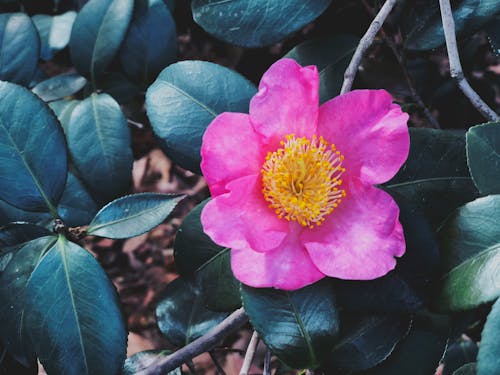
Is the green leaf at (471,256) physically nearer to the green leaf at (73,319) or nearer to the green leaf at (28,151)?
the green leaf at (73,319)

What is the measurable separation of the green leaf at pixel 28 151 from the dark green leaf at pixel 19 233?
0.15 ft

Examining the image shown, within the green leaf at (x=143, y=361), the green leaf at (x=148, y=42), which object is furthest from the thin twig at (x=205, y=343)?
the green leaf at (x=148, y=42)

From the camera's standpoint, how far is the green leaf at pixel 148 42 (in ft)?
3.98

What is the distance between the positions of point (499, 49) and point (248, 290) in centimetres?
71

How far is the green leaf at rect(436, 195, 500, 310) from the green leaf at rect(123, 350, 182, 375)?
57cm

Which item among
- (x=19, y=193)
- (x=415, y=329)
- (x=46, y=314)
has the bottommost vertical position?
(x=415, y=329)

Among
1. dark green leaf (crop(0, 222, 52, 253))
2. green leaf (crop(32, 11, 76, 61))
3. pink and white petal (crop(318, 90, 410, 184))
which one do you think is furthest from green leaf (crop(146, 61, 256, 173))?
green leaf (crop(32, 11, 76, 61))

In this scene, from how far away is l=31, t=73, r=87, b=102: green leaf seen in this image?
1287 millimetres

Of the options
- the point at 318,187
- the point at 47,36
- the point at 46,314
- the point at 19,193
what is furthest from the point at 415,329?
the point at 47,36

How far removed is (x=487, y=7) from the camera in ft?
3.34

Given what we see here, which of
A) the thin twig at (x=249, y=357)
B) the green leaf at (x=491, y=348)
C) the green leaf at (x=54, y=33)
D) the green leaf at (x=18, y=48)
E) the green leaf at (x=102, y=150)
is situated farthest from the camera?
the green leaf at (x=54, y=33)

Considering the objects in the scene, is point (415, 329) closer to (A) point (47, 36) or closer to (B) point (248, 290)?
(B) point (248, 290)

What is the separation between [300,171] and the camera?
0.93 metres

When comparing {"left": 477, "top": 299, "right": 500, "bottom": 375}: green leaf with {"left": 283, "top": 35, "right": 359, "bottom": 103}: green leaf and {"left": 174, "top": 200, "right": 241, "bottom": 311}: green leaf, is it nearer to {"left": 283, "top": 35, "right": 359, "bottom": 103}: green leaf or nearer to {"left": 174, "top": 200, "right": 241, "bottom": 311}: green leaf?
{"left": 174, "top": 200, "right": 241, "bottom": 311}: green leaf
